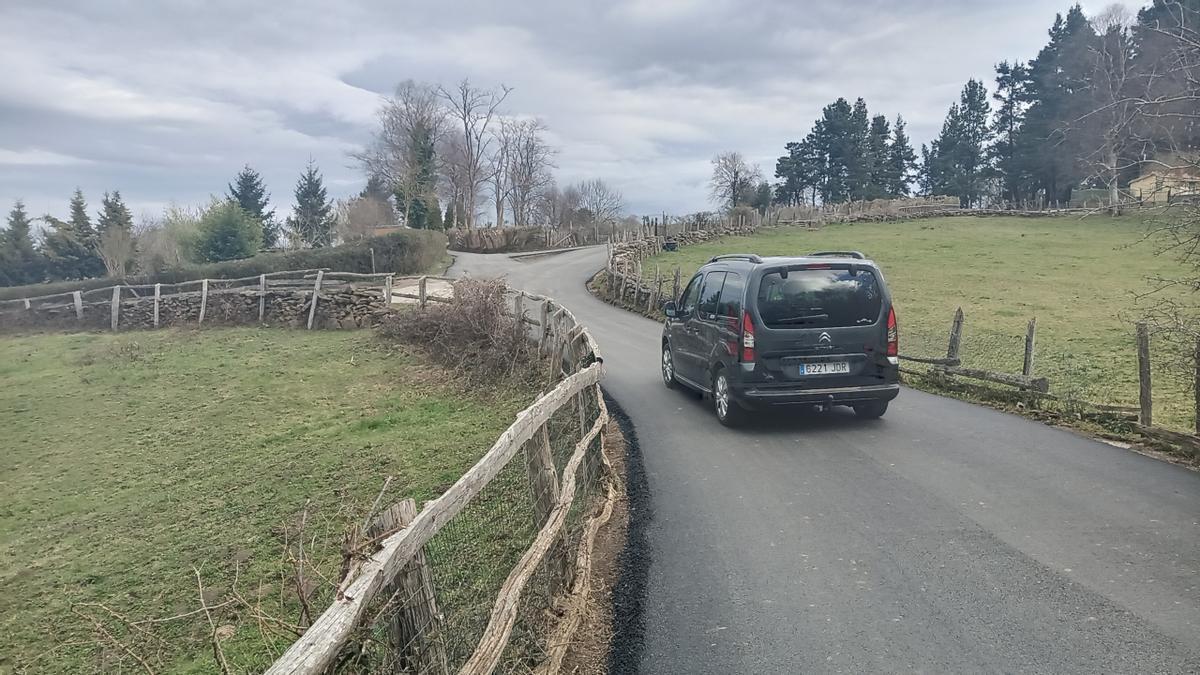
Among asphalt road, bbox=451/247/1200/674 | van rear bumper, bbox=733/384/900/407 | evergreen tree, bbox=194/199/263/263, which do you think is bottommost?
asphalt road, bbox=451/247/1200/674

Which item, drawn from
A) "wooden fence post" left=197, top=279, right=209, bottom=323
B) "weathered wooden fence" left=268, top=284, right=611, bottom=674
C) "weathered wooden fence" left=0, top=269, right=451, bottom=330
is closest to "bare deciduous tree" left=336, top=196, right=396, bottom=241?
"weathered wooden fence" left=0, top=269, right=451, bottom=330

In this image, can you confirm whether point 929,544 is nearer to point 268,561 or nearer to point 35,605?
point 268,561

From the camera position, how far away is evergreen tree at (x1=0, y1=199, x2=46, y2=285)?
4997 centimetres

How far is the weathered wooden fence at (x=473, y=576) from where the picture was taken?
2512 mm

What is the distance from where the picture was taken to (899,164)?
8125cm

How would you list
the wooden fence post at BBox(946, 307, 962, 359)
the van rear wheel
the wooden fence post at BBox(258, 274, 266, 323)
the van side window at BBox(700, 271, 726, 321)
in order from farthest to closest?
the wooden fence post at BBox(258, 274, 266, 323)
the wooden fence post at BBox(946, 307, 962, 359)
the van side window at BBox(700, 271, 726, 321)
the van rear wheel

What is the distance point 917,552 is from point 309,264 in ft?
110

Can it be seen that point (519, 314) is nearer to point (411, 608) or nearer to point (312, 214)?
point (411, 608)

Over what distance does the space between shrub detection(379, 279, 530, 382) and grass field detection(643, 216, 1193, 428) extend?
25.2 feet

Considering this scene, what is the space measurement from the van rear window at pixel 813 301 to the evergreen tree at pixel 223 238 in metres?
40.9

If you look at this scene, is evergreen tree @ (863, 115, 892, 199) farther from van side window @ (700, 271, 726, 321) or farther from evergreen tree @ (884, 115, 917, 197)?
van side window @ (700, 271, 726, 321)

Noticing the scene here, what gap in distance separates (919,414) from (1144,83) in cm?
422

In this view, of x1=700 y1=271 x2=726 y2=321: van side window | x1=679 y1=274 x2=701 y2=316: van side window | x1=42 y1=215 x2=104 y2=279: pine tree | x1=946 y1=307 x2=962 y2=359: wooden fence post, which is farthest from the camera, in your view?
x1=42 y1=215 x2=104 y2=279: pine tree

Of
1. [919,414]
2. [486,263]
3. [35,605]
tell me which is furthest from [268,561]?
[486,263]
